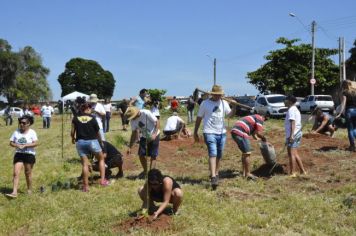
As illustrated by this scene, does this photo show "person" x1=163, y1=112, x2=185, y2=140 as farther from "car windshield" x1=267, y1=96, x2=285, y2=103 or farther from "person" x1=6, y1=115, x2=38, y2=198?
"car windshield" x1=267, y1=96, x2=285, y2=103

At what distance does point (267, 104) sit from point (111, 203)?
23984 mm

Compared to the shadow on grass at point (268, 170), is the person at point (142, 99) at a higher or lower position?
higher

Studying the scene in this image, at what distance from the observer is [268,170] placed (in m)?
10.7

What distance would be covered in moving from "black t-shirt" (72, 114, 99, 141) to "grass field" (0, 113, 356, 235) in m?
0.97

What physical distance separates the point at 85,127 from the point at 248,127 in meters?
3.09

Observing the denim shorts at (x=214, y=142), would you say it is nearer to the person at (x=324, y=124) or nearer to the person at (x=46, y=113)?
the person at (x=324, y=124)

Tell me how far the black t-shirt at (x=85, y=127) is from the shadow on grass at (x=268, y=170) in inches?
138

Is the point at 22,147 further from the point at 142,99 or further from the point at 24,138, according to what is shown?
the point at 142,99

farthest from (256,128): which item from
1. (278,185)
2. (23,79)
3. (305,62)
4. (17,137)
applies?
(23,79)

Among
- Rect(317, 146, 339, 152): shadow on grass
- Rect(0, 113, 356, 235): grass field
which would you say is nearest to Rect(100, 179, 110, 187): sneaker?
Rect(0, 113, 356, 235): grass field

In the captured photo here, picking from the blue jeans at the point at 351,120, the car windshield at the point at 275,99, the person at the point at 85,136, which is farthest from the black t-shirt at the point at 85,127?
the car windshield at the point at 275,99

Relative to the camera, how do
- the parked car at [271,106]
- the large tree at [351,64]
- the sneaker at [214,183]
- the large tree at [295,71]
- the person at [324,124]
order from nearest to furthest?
the sneaker at [214,183] < the person at [324,124] < the parked car at [271,106] < the large tree at [295,71] < the large tree at [351,64]

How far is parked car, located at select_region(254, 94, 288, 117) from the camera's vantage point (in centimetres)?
3019

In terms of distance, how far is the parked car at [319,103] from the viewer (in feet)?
114
